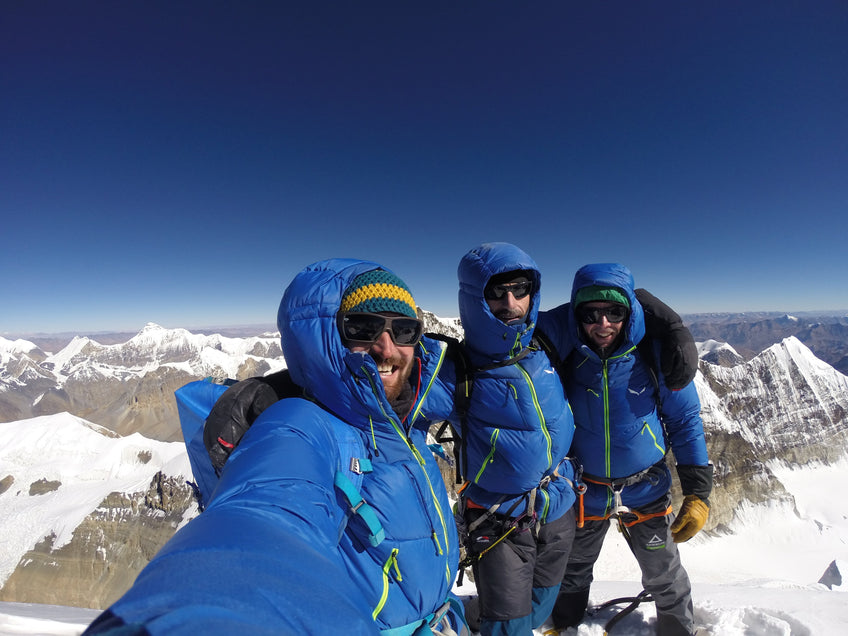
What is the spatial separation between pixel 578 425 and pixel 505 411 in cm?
155

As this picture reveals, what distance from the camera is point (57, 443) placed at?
290 ft

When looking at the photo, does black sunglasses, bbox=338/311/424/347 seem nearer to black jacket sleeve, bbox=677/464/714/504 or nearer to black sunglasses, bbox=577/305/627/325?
black sunglasses, bbox=577/305/627/325

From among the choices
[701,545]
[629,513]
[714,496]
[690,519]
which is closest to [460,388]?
[629,513]

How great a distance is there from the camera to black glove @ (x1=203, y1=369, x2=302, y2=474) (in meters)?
2.56

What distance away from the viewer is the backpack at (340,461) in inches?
97.9

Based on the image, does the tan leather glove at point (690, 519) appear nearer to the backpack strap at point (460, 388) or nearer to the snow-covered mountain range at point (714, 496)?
the backpack strap at point (460, 388)

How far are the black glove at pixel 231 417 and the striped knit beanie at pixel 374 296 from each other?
1.01 metres

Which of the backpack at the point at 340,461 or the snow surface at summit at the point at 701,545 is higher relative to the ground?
the backpack at the point at 340,461

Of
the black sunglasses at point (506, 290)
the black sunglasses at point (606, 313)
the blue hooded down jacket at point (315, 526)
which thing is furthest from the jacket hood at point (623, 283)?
the blue hooded down jacket at point (315, 526)

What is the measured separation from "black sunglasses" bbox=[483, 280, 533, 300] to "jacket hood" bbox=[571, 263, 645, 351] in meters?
0.88

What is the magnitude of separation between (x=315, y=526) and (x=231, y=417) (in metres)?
1.14

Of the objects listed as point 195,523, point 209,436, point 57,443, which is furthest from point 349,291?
point 57,443

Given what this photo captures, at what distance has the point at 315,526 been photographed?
1974 mm

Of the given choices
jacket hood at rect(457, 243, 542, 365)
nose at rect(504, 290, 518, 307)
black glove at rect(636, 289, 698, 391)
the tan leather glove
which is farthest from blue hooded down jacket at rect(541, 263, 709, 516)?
nose at rect(504, 290, 518, 307)
